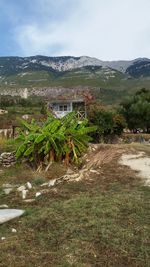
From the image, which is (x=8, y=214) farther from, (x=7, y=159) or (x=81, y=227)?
(x=7, y=159)

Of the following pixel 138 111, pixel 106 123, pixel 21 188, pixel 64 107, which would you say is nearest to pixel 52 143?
pixel 21 188

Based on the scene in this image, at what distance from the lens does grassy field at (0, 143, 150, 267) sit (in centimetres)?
580

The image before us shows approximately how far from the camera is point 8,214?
25.5 ft

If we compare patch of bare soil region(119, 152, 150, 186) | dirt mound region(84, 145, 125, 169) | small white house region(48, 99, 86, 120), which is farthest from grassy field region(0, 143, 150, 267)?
small white house region(48, 99, 86, 120)

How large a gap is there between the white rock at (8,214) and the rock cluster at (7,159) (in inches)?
233

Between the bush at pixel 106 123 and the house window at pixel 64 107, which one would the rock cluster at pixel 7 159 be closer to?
the bush at pixel 106 123

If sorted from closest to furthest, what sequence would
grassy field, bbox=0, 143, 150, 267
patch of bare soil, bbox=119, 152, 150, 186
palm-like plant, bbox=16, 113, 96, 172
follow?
1. grassy field, bbox=0, 143, 150, 267
2. patch of bare soil, bbox=119, 152, 150, 186
3. palm-like plant, bbox=16, 113, 96, 172

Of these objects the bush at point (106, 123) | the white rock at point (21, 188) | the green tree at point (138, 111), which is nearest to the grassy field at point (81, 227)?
the white rock at point (21, 188)

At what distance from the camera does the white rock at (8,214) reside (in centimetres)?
754

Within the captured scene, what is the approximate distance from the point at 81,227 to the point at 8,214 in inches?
64.1

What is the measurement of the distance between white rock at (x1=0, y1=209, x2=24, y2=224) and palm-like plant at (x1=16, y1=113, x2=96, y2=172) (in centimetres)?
511

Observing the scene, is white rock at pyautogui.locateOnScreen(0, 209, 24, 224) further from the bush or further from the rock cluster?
the bush

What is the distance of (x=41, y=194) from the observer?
31.3ft

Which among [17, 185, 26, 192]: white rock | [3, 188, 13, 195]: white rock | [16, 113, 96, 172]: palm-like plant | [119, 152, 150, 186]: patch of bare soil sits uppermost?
[16, 113, 96, 172]: palm-like plant
